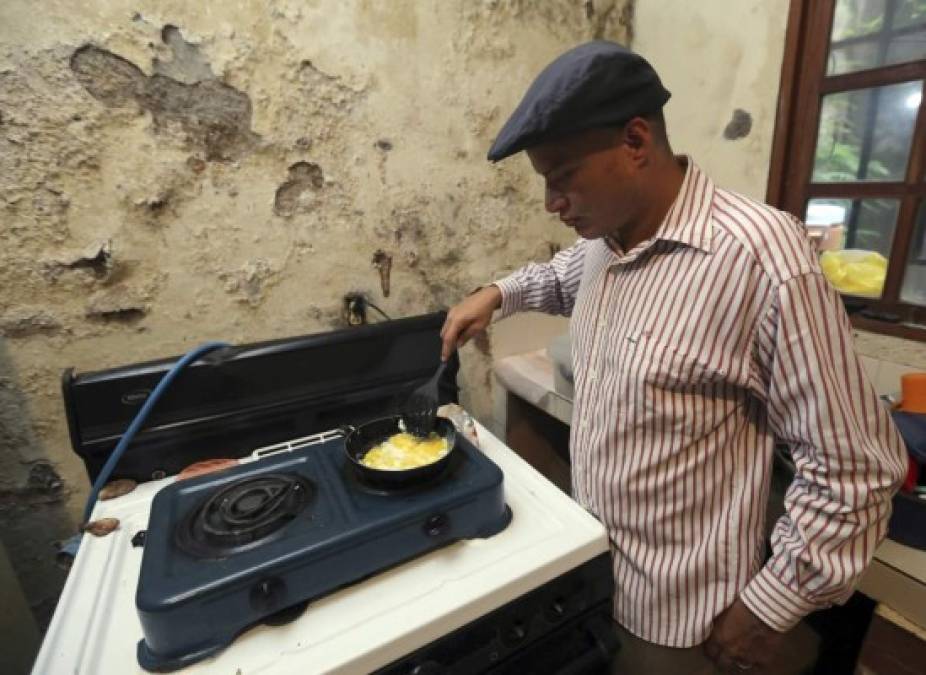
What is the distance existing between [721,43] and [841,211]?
587mm

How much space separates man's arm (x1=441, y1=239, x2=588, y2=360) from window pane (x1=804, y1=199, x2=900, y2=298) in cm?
69

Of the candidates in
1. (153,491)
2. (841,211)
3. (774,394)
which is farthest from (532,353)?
(153,491)

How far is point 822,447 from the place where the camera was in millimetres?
648

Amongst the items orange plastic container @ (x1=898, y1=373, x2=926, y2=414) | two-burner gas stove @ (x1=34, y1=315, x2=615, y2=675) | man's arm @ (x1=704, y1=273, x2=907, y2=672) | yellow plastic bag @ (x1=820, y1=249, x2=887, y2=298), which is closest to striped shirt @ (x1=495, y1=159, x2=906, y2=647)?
man's arm @ (x1=704, y1=273, x2=907, y2=672)

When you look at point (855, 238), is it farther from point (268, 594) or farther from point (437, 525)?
point (268, 594)

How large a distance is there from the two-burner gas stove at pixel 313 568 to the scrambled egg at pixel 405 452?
4 cm

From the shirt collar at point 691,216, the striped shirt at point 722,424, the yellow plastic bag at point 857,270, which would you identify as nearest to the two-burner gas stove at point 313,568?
the striped shirt at point 722,424

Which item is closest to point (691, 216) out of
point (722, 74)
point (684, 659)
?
point (684, 659)

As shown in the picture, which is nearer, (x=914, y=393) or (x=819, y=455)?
(x=819, y=455)

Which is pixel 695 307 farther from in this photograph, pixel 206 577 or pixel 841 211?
pixel 841 211

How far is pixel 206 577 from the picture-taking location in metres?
0.61

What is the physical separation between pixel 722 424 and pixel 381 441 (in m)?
0.59

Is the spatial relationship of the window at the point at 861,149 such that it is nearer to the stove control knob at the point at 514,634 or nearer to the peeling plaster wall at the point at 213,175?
the peeling plaster wall at the point at 213,175

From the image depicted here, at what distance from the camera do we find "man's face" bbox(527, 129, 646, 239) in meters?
0.69
